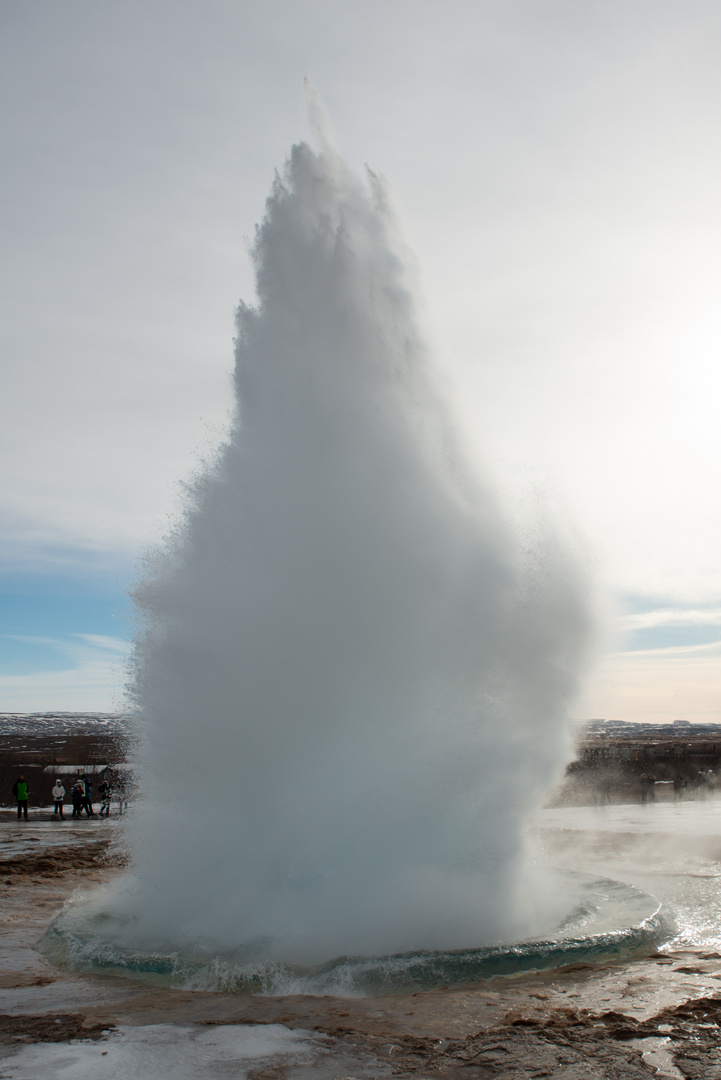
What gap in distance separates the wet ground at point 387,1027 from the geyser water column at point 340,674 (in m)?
1.00

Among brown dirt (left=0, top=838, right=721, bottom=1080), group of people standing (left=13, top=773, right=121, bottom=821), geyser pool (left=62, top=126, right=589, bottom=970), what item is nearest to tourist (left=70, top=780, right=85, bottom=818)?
group of people standing (left=13, top=773, right=121, bottom=821)

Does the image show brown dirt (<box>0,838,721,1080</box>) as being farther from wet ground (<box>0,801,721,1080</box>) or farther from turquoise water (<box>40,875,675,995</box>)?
turquoise water (<box>40,875,675,995</box>)

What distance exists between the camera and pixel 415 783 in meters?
8.08

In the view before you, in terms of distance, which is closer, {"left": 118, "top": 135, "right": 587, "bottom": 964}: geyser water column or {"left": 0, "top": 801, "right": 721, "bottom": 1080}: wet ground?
{"left": 0, "top": 801, "right": 721, "bottom": 1080}: wet ground

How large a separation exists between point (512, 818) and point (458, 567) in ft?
9.78

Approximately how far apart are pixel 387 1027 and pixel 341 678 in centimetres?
382

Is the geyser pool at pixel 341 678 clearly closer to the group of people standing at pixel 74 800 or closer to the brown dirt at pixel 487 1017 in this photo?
the brown dirt at pixel 487 1017

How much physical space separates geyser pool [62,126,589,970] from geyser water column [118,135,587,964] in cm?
2

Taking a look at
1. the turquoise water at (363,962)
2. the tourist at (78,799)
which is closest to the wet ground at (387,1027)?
the turquoise water at (363,962)

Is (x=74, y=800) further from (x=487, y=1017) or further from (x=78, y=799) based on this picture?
(x=487, y=1017)

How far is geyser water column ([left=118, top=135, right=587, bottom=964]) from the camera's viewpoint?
7.57 meters

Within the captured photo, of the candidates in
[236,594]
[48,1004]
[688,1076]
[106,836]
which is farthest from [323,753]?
[106,836]

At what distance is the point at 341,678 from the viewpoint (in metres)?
8.55

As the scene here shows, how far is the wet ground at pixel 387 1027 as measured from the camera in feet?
14.9
